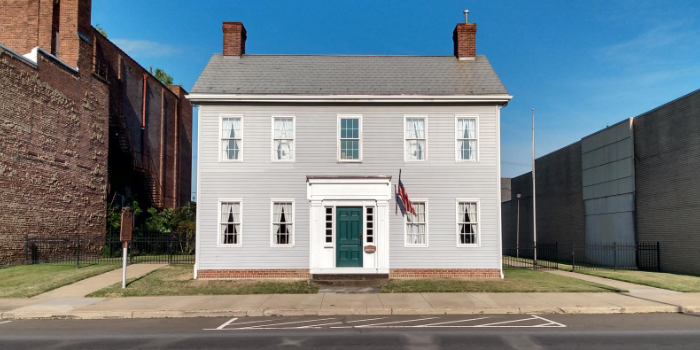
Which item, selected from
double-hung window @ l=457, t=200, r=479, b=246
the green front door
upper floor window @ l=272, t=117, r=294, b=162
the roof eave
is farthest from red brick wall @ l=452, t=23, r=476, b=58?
the green front door

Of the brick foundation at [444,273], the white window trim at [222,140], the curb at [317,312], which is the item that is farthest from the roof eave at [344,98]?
the curb at [317,312]

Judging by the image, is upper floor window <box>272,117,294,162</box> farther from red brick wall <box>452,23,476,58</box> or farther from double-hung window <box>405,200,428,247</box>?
red brick wall <box>452,23,476,58</box>

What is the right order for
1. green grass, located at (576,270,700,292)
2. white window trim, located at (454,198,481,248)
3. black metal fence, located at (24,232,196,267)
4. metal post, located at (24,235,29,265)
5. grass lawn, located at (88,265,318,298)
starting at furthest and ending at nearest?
1. black metal fence, located at (24,232,196,267)
2. metal post, located at (24,235,29,265)
3. white window trim, located at (454,198,481,248)
4. green grass, located at (576,270,700,292)
5. grass lawn, located at (88,265,318,298)

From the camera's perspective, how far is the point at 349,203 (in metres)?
19.4

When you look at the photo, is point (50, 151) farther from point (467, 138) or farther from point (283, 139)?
point (467, 138)

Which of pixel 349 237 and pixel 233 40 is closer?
pixel 349 237

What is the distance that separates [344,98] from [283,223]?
16.5ft

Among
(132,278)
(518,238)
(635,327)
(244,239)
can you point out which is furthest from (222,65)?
(518,238)

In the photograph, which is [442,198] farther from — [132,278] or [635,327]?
[132,278]

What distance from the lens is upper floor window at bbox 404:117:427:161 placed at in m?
20.0

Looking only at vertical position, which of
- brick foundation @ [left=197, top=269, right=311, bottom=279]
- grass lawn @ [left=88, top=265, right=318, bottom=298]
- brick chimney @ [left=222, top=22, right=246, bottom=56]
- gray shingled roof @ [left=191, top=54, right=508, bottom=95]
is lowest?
grass lawn @ [left=88, top=265, right=318, bottom=298]

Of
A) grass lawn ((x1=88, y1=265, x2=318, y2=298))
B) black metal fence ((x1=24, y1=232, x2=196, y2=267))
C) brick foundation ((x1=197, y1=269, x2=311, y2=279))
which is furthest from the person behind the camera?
black metal fence ((x1=24, y1=232, x2=196, y2=267))

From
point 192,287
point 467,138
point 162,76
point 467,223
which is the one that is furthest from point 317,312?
point 162,76

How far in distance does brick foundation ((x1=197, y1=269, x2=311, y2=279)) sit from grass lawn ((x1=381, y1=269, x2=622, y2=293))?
336 cm
